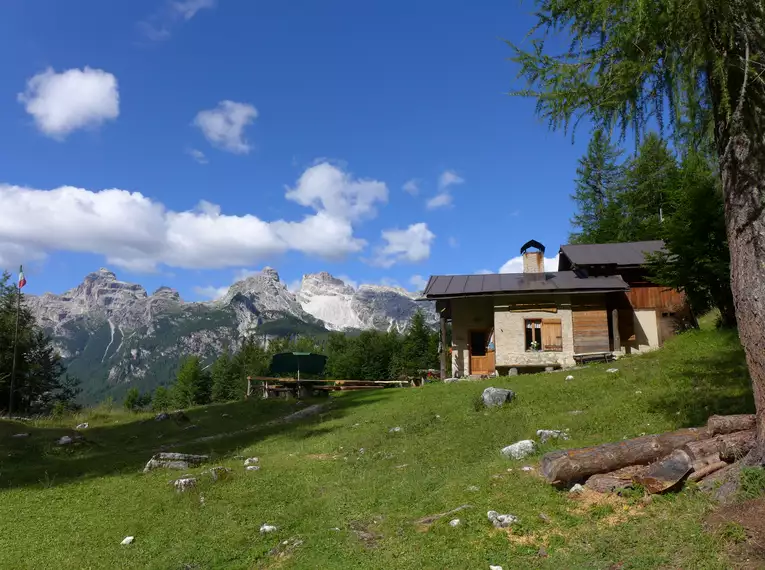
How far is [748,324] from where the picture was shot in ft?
22.0

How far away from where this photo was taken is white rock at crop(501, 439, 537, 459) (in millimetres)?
Answer: 9977

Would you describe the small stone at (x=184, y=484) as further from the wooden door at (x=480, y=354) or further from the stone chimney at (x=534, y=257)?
the stone chimney at (x=534, y=257)

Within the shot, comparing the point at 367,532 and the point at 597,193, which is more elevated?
the point at 597,193

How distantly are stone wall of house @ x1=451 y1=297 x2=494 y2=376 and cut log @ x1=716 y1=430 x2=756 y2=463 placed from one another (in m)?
22.7

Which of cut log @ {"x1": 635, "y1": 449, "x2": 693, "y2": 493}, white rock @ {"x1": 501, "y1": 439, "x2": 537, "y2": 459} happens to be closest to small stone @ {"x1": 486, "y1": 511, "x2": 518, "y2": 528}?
cut log @ {"x1": 635, "y1": 449, "x2": 693, "y2": 493}

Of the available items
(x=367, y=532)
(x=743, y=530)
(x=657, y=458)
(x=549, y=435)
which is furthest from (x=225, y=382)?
(x=743, y=530)

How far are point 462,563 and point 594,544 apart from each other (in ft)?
5.14

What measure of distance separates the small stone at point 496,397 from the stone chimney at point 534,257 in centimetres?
1646

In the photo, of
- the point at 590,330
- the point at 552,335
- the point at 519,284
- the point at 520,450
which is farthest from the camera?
the point at 519,284

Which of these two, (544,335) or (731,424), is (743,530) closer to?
(731,424)

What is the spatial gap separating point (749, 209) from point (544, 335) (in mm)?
22213

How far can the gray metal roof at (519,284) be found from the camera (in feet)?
91.7

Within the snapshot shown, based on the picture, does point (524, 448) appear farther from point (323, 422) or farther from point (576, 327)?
point (576, 327)

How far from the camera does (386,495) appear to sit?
30.2 ft
